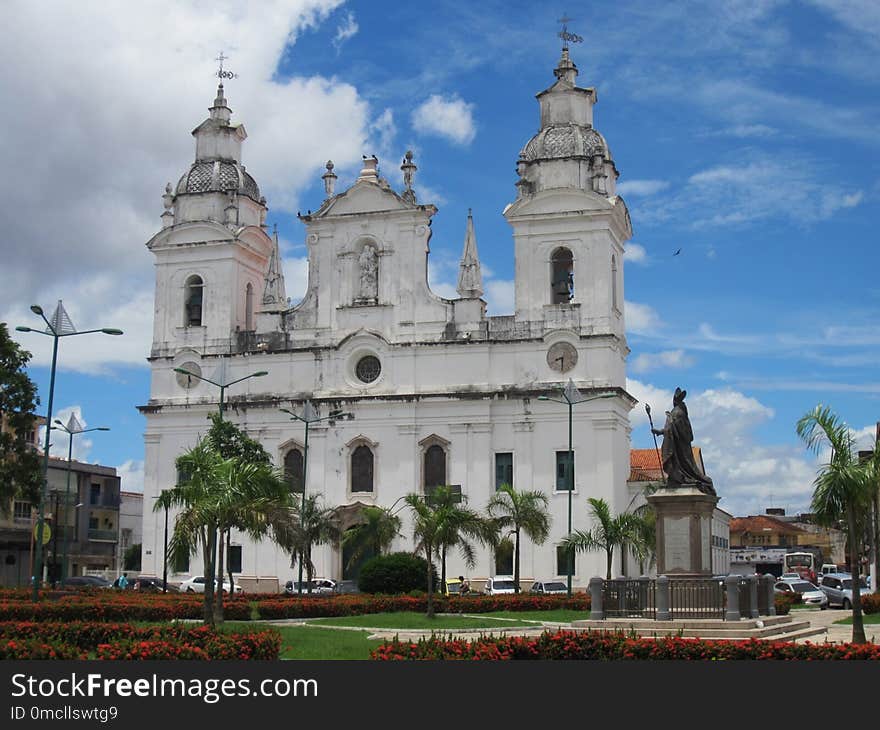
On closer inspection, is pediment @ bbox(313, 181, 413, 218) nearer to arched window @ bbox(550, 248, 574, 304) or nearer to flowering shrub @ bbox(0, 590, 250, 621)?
arched window @ bbox(550, 248, 574, 304)

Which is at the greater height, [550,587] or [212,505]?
[212,505]

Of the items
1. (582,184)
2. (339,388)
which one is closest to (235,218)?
(339,388)

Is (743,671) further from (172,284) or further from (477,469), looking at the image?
(172,284)

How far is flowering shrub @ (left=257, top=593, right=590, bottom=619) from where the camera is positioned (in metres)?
32.3

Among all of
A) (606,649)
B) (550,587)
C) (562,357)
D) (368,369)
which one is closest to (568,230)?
(562,357)

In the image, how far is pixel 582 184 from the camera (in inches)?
2111

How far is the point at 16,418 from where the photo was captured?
45.4m

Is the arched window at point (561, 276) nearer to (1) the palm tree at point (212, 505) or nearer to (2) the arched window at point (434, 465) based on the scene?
(2) the arched window at point (434, 465)

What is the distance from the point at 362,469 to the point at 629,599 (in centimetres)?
3126

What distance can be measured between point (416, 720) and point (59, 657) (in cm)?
598

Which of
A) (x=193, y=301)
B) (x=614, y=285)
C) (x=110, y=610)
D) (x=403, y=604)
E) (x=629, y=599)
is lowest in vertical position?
(x=403, y=604)

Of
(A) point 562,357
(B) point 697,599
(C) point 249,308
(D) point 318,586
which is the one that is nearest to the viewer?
(B) point 697,599

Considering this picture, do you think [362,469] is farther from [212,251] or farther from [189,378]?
[212,251]

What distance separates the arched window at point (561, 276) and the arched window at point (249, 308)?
15.0 metres
